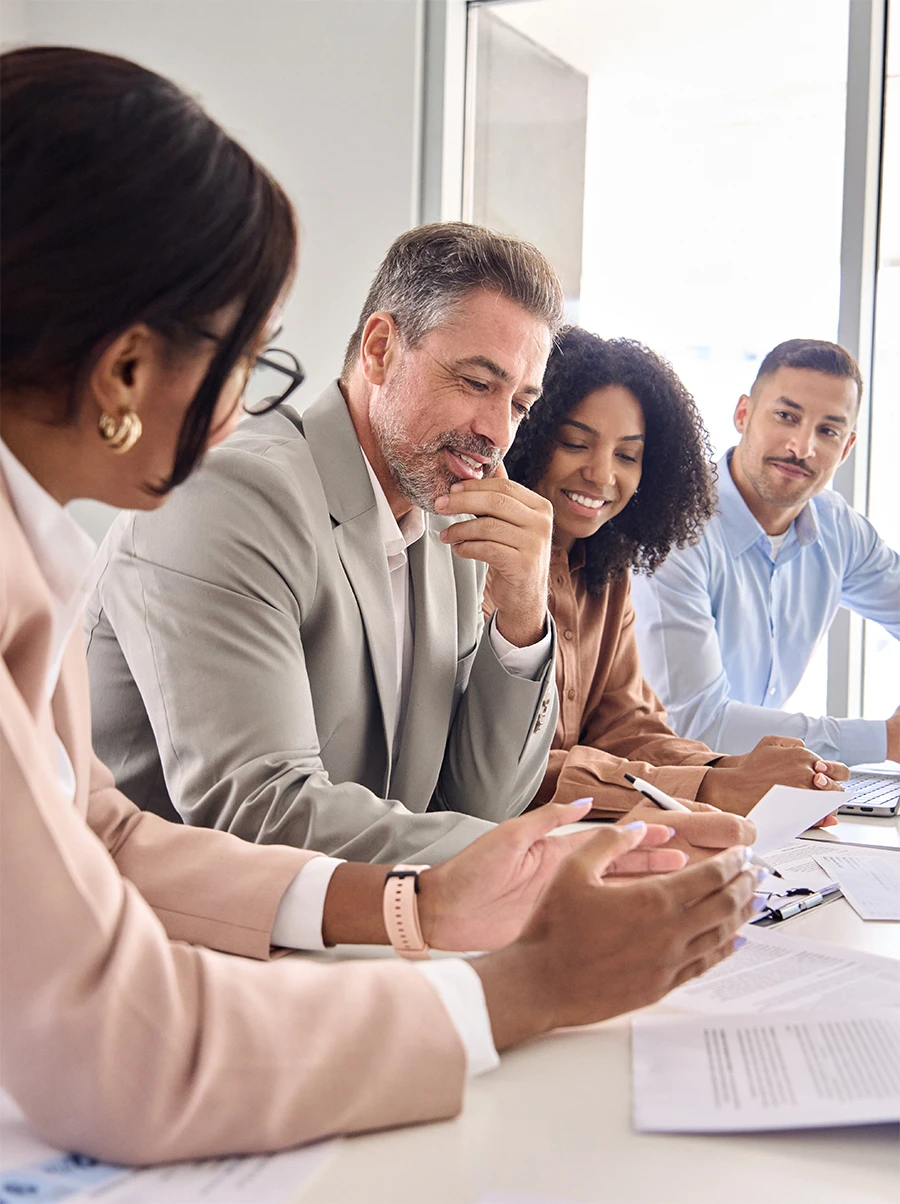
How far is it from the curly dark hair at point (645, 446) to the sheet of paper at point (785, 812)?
83 cm

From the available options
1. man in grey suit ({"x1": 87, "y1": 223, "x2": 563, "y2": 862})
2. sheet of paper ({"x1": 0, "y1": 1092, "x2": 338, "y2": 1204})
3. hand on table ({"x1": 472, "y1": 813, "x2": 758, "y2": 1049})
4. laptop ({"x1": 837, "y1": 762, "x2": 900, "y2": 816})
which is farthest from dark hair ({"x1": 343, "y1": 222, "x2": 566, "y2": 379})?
sheet of paper ({"x1": 0, "y1": 1092, "x2": 338, "y2": 1204})

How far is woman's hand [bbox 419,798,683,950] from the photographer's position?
1.03 m

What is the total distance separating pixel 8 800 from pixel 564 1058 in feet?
1.55

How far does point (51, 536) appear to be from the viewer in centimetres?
81

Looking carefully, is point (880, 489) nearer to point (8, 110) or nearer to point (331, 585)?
point (331, 585)

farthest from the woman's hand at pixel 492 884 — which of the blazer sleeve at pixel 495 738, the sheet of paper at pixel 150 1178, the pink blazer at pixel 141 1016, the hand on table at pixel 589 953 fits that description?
the blazer sleeve at pixel 495 738

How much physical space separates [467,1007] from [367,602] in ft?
2.75

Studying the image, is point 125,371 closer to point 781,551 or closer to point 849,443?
point 781,551

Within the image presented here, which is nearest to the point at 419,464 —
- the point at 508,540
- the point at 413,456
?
the point at 413,456

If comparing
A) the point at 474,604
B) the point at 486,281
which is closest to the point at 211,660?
the point at 474,604

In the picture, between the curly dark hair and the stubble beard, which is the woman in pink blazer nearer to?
the stubble beard

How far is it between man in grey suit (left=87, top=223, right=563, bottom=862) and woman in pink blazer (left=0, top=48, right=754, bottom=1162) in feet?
1.13

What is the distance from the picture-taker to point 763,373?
3.30 m

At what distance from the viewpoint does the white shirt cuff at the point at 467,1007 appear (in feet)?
2.63
